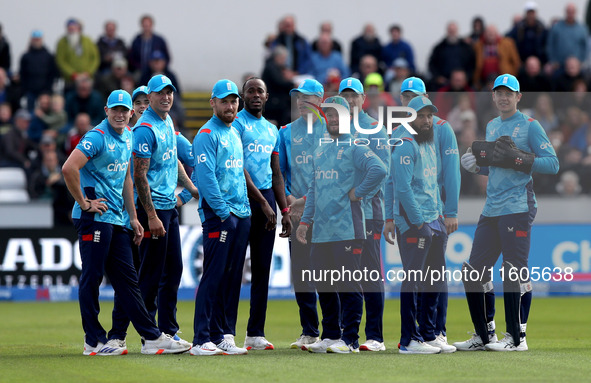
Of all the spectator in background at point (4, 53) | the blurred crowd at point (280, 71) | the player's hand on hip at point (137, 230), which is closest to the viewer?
the player's hand on hip at point (137, 230)

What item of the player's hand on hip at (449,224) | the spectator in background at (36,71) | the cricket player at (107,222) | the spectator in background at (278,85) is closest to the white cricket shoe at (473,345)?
the player's hand on hip at (449,224)

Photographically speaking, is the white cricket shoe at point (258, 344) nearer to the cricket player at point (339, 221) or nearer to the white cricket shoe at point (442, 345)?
the cricket player at point (339, 221)

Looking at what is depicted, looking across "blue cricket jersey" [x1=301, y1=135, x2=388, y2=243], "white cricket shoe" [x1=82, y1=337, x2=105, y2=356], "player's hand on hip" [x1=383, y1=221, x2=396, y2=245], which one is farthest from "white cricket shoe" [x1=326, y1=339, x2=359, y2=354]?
"white cricket shoe" [x1=82, y1=337, x2=105, y2=356]

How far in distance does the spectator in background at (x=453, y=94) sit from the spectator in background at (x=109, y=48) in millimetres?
6934

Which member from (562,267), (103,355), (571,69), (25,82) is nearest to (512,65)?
(571,69)

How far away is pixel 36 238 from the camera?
63.7 ft

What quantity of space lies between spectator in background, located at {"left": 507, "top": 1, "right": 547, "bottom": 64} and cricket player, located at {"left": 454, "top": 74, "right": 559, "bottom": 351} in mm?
13433

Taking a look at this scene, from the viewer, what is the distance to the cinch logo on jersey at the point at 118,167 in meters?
11.2

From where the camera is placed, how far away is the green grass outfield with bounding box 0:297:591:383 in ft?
31.6

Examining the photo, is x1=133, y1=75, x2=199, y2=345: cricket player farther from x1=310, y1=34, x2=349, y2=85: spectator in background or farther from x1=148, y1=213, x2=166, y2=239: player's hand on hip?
x1=310, y1=34, x2=349, y2=85: spectator in background

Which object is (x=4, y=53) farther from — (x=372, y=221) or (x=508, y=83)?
(x=508, y=83)

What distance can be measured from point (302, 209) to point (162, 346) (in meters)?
2.24

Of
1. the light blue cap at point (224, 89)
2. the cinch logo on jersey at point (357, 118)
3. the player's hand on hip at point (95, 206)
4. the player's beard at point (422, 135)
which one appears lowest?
the player's hand on hip at point (95, 206)

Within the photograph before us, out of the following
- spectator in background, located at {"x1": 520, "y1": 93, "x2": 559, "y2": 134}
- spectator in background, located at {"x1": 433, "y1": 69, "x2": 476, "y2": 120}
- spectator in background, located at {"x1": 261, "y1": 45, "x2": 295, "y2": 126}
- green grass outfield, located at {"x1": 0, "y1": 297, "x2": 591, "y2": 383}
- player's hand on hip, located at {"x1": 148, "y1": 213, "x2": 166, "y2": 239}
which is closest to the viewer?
green grass outfield, located at {"x1": 0, "y1": 297, "x2": 591, "y2": 383}
